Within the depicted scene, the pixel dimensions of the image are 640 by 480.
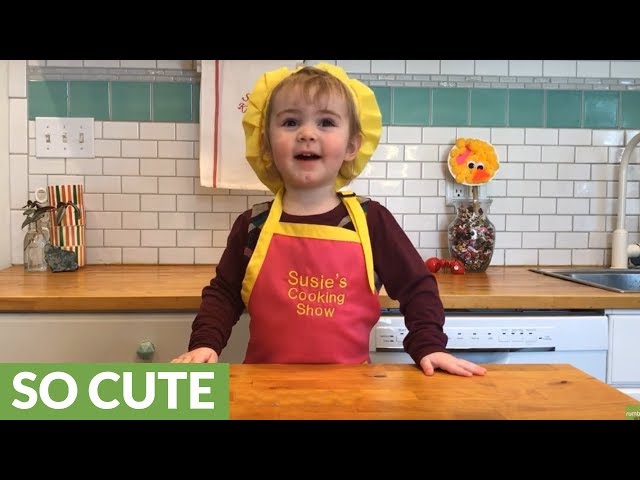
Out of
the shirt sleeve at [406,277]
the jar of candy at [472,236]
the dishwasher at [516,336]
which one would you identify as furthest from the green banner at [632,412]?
the jar of candy at [472,236]

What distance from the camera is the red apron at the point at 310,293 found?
1.15 meters

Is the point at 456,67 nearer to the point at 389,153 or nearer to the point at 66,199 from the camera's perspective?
→ the point at 389,153

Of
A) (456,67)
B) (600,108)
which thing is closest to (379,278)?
(456,67)

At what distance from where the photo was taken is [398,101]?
2.10 m

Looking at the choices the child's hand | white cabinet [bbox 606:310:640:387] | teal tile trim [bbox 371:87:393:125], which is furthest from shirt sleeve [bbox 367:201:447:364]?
teal tile trim [bbox 371:87:393:125]

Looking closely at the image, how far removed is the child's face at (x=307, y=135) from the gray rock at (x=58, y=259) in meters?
1.02

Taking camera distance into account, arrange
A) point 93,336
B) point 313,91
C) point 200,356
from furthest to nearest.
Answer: point 93,336 < point 313,91 < point 200,356

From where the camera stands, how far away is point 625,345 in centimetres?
157

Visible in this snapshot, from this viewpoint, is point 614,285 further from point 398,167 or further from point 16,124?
point 16,124

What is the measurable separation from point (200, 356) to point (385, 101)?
4.38 feet

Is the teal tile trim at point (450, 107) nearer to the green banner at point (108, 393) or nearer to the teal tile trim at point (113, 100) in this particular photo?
the teal tile trim at point (113, 100)

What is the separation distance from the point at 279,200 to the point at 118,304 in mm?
522

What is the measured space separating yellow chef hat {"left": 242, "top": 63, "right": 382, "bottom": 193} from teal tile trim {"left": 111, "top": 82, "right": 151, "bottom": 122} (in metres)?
0.95

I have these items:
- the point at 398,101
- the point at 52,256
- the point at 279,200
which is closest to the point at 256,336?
the point at 279,200
